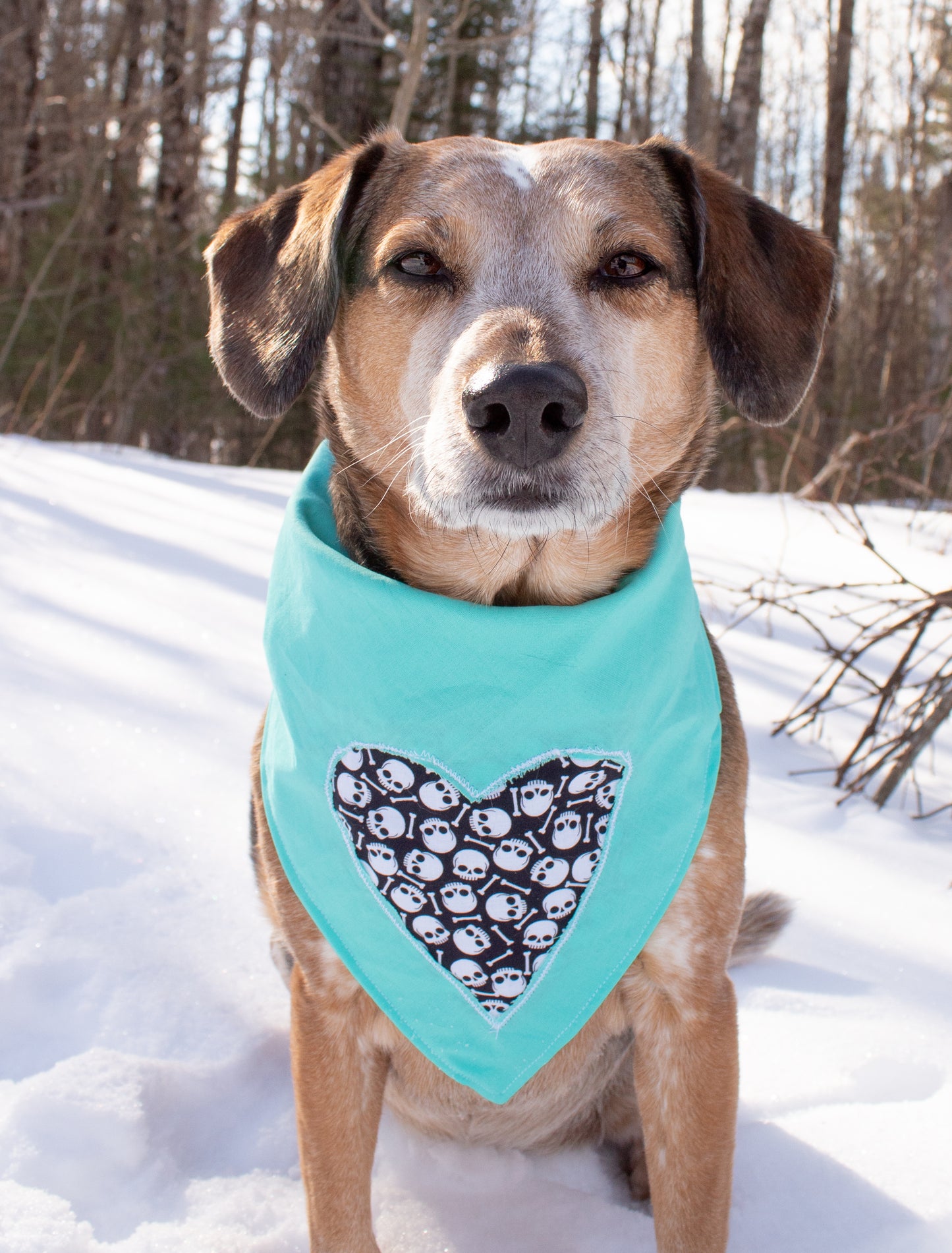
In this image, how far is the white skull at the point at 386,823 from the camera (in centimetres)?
190

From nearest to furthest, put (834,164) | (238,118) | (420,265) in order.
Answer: (420,265), (834,164), (238,118)

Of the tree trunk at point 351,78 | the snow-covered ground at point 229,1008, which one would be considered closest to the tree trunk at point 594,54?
the tree trunk at point 351,78

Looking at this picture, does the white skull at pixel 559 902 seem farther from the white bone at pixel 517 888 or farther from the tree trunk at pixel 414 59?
the tree trunk at pixel 414 59

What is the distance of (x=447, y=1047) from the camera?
1.92 m

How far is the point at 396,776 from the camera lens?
1.89 m

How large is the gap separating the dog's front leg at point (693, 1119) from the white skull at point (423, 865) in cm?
46

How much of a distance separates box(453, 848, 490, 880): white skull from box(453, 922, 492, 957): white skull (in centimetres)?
11

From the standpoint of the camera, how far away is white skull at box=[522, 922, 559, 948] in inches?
76.1

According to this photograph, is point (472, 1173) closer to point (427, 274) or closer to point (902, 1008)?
point (902, 1008)

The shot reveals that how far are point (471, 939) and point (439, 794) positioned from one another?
0.97 ft

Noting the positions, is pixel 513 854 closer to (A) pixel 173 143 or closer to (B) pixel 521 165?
(B) pixel 521 165

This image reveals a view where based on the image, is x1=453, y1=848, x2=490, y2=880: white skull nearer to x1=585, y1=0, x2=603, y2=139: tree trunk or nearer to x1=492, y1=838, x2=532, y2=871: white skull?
x1=492, y1=838, x2=532, y2=871: white skull

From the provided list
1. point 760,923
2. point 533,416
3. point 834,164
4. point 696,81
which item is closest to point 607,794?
point 533,416

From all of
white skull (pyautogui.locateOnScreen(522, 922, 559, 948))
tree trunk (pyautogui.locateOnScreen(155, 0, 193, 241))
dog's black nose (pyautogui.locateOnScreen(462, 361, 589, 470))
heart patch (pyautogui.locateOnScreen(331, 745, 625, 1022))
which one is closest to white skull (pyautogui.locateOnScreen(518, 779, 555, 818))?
heart patch (pyautogui.locateOnScreen(331, 745, 625, 1022))
